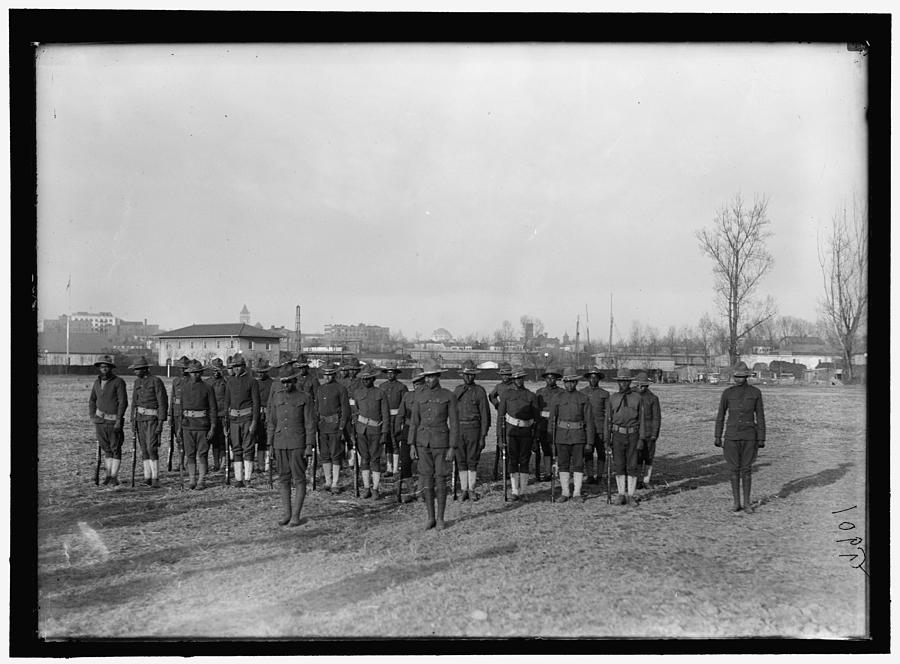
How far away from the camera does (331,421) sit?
35.0ft

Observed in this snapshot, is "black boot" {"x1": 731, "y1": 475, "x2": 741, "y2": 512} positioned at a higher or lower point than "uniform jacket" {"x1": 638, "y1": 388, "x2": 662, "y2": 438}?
lower

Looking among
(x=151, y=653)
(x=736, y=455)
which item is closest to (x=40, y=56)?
(x=151, y=653)

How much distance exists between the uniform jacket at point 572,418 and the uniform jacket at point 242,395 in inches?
213

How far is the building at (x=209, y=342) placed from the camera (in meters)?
50.0

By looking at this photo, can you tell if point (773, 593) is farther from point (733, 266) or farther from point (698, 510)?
point (733, 266)

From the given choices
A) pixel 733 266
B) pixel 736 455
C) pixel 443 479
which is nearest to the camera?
pixel 443 479

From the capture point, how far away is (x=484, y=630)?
5.67m

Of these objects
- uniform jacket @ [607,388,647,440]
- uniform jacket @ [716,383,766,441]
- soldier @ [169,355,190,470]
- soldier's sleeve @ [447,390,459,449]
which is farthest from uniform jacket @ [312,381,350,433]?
uniform jacket @ [716,383,766,441]

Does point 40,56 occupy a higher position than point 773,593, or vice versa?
point 40,56

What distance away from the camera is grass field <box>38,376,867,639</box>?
5832 mm

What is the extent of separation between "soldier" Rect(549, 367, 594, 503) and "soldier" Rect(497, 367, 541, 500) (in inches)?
21.5

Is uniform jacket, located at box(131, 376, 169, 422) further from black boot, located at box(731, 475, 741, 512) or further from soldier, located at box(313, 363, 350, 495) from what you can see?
black boot, located at box(731, 475, 741, 512)

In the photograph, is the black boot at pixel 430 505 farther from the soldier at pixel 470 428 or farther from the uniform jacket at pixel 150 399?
the uniform jacket at pixel 150 399

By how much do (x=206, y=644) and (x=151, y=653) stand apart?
51cm
